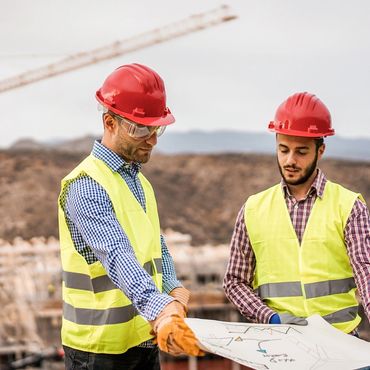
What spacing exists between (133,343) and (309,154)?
3.45 feet

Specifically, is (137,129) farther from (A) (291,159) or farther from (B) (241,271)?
(B) (241,271)

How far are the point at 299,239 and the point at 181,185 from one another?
2094 inches

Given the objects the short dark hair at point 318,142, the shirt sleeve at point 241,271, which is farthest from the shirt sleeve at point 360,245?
the shirt sleeve at point 241,271

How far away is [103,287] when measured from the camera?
3.64 metres

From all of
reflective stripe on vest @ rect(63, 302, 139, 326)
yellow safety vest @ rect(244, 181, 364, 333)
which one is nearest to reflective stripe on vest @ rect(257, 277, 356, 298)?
yellow safety vest @ rect(244, 181, 364, 333)

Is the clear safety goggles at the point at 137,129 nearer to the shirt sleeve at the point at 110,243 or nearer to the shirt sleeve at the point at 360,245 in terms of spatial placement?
the shirt sleeve at the point at 110,243

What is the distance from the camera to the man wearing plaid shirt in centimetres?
409

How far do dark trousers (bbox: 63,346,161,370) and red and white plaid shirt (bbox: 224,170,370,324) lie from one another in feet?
1.69

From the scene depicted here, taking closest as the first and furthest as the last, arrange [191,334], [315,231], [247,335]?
[191,334], [247,335], [315,231]

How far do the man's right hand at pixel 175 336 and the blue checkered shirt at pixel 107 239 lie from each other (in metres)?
0.06

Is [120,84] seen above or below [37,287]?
above

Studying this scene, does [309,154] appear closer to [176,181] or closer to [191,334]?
[191,334]

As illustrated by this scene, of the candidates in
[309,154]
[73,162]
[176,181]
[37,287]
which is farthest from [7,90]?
[309,154]

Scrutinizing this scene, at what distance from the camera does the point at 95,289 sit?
12.0 ft
